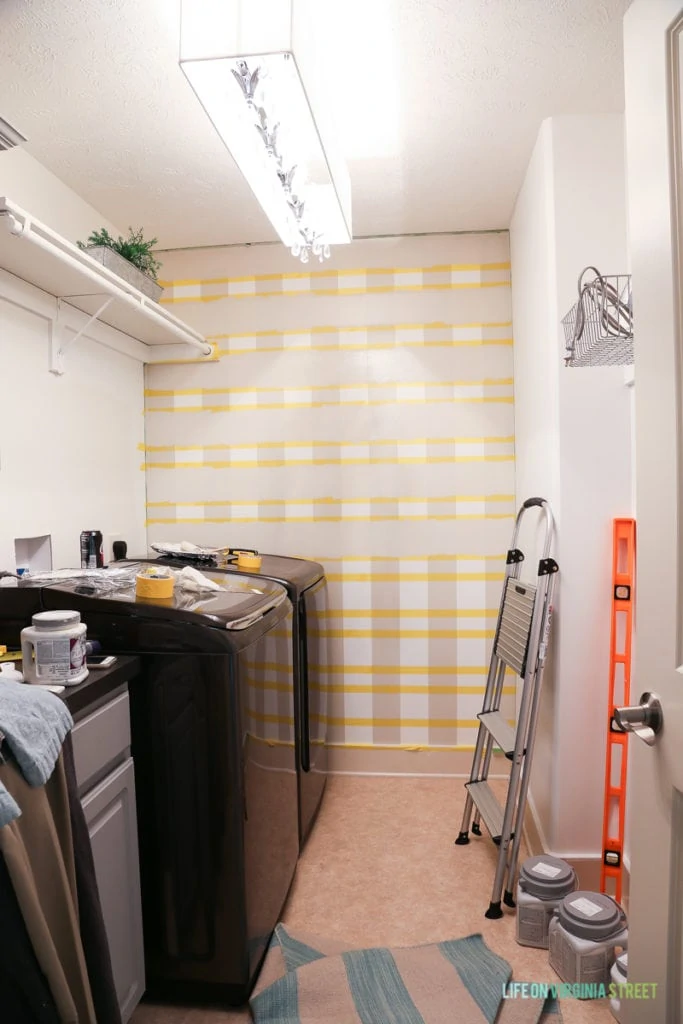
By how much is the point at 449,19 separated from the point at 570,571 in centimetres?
165

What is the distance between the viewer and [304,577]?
255 centimetres

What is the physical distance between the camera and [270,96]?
170 cm

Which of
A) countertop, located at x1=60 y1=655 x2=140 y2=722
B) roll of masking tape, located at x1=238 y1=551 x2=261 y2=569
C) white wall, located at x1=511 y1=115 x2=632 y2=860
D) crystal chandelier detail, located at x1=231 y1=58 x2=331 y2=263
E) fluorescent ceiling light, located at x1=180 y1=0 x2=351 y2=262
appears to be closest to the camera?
countertop, located at x1=60 y1=655 x2=140 y2=722

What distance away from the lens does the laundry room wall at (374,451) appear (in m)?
3.11

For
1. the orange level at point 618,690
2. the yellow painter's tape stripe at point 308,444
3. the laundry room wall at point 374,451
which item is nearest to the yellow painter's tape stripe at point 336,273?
the laundry room wall at point 374,451

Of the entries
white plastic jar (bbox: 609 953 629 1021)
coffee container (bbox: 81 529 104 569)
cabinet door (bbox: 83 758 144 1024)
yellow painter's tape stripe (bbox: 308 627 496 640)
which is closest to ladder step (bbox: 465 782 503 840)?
white plastic jar (bbox: 609 953 629 1021)

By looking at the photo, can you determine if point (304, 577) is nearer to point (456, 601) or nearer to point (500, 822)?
point (456, 601)

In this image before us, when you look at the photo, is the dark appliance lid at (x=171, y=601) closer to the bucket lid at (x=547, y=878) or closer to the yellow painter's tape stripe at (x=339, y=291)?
the bucket lid at (x=547, y=878)

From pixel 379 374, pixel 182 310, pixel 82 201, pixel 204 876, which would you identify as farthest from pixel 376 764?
pixel 82 201

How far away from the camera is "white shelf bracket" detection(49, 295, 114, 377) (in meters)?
2.33

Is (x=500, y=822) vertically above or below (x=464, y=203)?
below

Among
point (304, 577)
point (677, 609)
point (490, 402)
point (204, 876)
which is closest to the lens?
point (677, 609)

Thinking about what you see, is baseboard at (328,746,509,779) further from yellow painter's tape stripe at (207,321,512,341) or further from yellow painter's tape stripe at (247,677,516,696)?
yellow painter's tape stripe at (207,321,512,341)

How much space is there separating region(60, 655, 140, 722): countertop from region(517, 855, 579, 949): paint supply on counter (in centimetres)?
134
